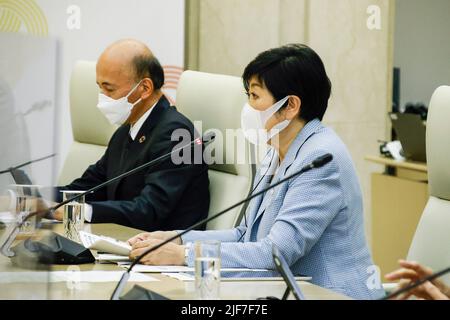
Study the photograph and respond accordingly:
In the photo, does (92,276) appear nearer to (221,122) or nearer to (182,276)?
(182,276)

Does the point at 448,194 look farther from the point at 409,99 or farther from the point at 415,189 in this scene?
the point at 409,99

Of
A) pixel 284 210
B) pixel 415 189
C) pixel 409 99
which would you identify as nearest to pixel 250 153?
pixel 284 210

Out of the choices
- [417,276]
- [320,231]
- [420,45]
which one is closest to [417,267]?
[417,276]

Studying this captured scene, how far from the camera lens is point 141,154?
358 centimetres

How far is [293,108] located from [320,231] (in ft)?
1.32

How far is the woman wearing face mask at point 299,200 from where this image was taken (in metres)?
2.43

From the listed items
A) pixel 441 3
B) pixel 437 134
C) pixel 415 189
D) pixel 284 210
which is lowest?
pixel 415 189

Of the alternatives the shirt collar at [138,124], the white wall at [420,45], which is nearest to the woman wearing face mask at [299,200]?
the shirt collar at [138,124]

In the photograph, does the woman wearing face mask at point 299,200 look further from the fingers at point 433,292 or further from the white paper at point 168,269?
the fingers at point 433,292

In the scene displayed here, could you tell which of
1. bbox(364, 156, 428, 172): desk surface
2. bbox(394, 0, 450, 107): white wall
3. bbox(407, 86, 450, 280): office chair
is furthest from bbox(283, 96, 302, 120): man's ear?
bbox(394, 0, 450, 107): white wall

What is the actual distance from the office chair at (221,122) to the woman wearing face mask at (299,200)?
466mm

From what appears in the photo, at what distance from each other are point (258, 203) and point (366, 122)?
9.00 feet

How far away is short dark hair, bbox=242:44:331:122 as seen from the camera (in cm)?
265

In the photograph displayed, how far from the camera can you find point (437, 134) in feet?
8.20
